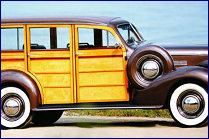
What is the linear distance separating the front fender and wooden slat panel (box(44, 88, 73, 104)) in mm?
1232

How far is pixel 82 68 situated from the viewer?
9094 millimetres

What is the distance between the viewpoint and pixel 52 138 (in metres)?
7.47

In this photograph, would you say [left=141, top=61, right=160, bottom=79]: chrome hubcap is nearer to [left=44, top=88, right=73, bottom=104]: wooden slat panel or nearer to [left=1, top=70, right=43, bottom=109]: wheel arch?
[left=44, top=88, right=73, bottom=104]: wooden slat panel

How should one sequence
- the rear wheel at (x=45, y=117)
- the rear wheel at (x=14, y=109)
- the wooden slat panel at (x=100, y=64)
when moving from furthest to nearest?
the rear wheel at (x=45, y=117), the rear wheel at (x=14, y=109), the wooden slat panel at (x=100, y=64)

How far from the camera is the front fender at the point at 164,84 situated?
8.62 meters

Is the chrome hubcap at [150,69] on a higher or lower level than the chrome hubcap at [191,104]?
higher

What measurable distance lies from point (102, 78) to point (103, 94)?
30cm

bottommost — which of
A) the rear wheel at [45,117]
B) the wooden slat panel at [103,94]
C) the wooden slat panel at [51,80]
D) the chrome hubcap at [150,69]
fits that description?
A: the rear wheel at [45,117]

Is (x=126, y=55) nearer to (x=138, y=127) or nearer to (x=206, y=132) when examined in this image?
(x=138, y=127)

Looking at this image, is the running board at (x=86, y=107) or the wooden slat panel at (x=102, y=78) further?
the wooden slat panel at (x=102, y=78)

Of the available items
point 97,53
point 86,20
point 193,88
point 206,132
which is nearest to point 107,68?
point 97,53

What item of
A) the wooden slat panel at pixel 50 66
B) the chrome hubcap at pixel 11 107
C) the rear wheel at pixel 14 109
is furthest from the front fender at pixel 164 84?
the chrome hubcap at pixel 11 107

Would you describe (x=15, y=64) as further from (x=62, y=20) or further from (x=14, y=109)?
(x=62, y=20)

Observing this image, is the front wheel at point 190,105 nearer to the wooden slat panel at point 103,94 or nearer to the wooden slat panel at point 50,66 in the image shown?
the wooden slat panel at point 103,94
